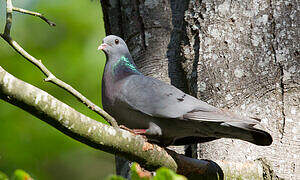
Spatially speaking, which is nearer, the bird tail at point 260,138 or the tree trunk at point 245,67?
the bird tail at point 260,138

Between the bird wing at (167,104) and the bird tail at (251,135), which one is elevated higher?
the bird wing at (167,104)

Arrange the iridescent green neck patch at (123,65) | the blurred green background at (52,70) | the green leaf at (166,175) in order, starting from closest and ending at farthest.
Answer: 1. the green leaf at (166,175)
2. the iridescent green neck patch at (123,65)
3. the blurred green background at (52,70)

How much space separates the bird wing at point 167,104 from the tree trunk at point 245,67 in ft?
1.07

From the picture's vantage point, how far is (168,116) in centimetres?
306

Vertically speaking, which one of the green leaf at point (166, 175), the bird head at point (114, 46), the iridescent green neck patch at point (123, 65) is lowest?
the green leaf at point (166, 175)

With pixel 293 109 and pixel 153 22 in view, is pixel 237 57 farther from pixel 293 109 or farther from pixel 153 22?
pixel 153 22

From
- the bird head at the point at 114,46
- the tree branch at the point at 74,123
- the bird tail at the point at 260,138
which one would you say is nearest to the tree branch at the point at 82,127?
the tree branch at the point at 74,123

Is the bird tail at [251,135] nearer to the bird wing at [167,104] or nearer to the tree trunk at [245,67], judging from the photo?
the bird wing at [167,104]

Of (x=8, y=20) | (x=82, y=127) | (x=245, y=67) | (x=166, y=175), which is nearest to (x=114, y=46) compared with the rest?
(x=245, y=67)

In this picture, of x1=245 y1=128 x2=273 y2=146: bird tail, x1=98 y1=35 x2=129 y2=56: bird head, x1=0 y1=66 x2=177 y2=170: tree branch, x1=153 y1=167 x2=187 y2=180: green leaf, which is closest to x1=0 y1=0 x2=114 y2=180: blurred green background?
x1=98 y1=35 x2=129 y2=56: bird head

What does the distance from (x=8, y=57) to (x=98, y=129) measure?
4978mm

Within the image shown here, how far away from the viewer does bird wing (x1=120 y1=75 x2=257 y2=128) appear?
2986 mm

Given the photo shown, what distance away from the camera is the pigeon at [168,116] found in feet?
9.81

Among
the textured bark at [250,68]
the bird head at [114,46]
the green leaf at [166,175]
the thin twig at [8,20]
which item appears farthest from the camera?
the bird head at [114,46]
